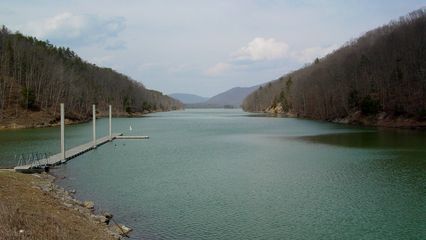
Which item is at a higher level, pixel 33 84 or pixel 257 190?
pixel 33 84

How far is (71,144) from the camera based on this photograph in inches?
2079

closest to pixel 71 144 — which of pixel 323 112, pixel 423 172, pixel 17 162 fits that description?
pixel 17 162

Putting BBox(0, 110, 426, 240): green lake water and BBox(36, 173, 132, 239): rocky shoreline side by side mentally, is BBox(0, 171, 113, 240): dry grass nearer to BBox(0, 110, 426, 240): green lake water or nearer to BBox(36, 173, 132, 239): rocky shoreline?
BBox(36, 173, 132, 239): rocky shoreline

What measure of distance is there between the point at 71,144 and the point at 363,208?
128ft

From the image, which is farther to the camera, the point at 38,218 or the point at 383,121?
the point at 383,121

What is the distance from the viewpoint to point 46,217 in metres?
15.7

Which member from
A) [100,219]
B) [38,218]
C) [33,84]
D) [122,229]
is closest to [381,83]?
[33,84]

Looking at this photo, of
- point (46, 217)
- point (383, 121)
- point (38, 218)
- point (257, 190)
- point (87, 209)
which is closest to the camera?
point (38, 218)

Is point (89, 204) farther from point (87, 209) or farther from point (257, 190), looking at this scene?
point (257, 190)

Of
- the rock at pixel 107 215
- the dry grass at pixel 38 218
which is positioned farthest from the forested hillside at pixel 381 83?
the dry grass at pixel 38 218

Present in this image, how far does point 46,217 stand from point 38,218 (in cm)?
50

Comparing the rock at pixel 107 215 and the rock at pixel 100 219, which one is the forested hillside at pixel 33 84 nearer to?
the rock at pixel 107 215

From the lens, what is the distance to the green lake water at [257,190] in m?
18.5

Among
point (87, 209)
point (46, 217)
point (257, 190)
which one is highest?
point (46, 217)
